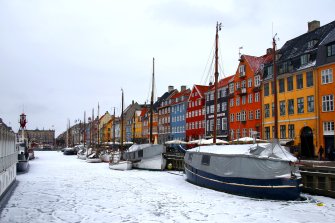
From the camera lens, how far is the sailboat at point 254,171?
17922 millimetres

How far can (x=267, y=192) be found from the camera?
18375 mm

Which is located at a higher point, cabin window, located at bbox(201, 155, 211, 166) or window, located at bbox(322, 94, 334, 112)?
window, located at bbox(322, 94, 334, 112)

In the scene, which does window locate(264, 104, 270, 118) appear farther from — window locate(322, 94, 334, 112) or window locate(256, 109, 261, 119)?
window locate(322, 94, 334, 112)

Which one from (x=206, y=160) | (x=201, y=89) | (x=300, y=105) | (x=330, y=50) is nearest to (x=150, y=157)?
(x=206, y=160)

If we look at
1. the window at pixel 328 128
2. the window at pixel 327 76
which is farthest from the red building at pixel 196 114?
the window at pixel 328 128

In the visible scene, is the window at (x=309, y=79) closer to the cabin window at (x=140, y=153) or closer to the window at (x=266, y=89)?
the window at (x=266, y=89)

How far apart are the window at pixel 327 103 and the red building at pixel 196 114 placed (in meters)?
31.2

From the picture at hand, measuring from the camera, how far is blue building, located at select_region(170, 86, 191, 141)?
8062 cm

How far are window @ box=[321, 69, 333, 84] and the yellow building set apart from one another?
33.8 inches

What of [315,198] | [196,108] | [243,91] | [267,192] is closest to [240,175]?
[267,192]

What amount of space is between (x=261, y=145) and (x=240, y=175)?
1.97 meters

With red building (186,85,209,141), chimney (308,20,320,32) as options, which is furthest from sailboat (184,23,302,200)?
red building (186,85,209,141)

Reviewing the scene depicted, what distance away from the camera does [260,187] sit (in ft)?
61.0

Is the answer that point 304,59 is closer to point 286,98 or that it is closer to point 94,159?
point 286,98
